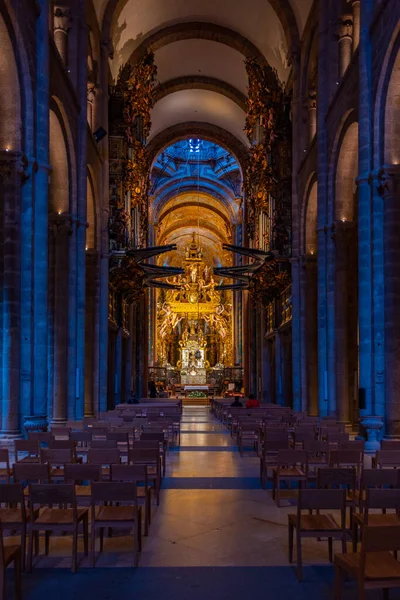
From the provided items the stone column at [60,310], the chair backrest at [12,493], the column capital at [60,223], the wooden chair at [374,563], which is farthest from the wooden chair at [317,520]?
the column capital at [60,223]

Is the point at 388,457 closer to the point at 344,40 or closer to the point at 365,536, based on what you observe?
the point at 365,536

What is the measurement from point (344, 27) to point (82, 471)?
18650 millimetres

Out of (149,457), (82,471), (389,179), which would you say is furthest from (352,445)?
(389,179)

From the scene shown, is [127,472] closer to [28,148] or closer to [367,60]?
[28,148]

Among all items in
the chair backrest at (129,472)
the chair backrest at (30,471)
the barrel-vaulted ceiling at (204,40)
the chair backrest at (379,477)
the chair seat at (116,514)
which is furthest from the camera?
the barrel-vaulted ceiling at (204,40)

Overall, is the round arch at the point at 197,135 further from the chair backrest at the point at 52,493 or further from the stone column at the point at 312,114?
the chair backrest at the point at 52,493

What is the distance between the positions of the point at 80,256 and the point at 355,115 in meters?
9.44

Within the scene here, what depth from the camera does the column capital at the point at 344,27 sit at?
73.9 ft

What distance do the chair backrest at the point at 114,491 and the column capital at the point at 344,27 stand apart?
1924 centimetres

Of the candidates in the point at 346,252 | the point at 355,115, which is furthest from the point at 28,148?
the point at 346,252

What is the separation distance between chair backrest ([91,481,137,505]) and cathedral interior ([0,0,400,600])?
2.34 ft

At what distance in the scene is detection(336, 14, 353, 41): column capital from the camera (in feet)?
73.9

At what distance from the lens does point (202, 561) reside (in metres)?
7.39

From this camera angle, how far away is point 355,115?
20.3 metres
